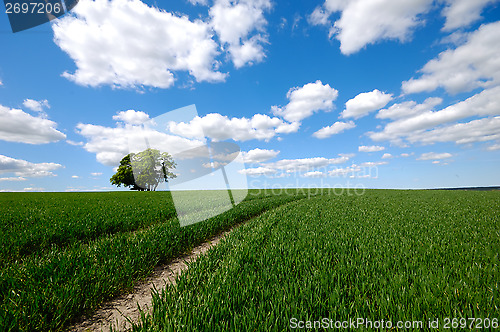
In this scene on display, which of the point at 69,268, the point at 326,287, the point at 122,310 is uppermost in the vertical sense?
the point at 326,287

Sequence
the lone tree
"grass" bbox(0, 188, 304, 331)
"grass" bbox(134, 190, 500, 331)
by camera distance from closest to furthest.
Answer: "grass" bbox(134, 190, 500, 331) < "grass" bbox(0, 188, 304, 331) < the lone tree

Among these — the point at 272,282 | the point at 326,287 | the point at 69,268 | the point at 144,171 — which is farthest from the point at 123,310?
the point at 144,171

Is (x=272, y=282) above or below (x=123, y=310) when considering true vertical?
above

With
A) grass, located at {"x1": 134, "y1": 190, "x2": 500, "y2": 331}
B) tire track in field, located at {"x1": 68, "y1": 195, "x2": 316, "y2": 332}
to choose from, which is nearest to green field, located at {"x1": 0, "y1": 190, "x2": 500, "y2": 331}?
grass, located at {"x1": 134, "y1": 190, "x2": 500, "y2": 331}

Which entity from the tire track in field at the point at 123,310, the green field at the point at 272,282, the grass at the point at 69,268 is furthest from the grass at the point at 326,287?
the grass at the point at 69,268

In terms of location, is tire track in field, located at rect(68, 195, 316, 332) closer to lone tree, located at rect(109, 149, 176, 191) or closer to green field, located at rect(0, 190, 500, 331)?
green field, located at rect(0, 190, 500, 331)

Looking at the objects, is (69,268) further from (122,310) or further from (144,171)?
(144,171)

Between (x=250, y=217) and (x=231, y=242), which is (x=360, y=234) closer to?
(x=231, y=242)

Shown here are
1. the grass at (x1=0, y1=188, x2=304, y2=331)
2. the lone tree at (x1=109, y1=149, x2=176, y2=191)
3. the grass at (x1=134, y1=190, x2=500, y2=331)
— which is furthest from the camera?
the lone tree at (x1=109, y1=149, x2=176, y2=191)

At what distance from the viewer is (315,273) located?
133 inches

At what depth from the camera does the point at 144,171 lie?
2151 inches

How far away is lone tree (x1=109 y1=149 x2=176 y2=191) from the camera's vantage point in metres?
54.5

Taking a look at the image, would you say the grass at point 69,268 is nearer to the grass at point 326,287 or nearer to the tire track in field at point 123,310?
the tire track in field at point 123,310

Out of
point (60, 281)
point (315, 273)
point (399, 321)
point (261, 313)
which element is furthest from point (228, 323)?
point (60, 281)
